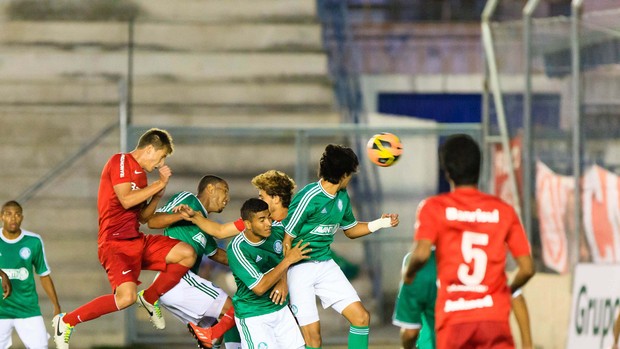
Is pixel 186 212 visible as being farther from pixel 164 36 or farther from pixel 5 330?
pixel 164 36

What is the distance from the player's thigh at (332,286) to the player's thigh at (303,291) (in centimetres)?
7

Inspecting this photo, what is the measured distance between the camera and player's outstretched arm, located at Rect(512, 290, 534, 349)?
6.86m

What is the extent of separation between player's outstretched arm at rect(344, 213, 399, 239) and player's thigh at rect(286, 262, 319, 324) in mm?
391

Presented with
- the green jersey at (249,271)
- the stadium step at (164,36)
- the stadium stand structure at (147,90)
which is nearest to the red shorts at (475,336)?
the green jersey at (249,271)

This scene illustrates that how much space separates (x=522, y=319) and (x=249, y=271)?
101 inches

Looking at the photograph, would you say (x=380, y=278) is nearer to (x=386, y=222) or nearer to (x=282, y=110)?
(x=282, y=110)

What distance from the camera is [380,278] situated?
51.7 ft

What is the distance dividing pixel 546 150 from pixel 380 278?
3.58 metres

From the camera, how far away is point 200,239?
32.7 ft

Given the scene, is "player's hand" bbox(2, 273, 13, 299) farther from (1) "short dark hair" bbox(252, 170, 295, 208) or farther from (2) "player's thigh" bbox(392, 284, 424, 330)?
(2) "player's thigh" bbox(392, 284, 424, 330)

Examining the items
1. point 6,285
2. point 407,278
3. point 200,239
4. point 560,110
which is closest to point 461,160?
point 407,278

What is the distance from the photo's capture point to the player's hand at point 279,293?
29.8 feet

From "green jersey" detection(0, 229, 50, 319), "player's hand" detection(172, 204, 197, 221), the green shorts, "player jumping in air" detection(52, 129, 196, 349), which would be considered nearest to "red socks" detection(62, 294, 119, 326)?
"player jumping in air" detection(52, 129, 196, 349)

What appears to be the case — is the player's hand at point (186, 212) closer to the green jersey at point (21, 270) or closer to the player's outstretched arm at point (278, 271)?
the player's outstretched arm at point (278, 271)
